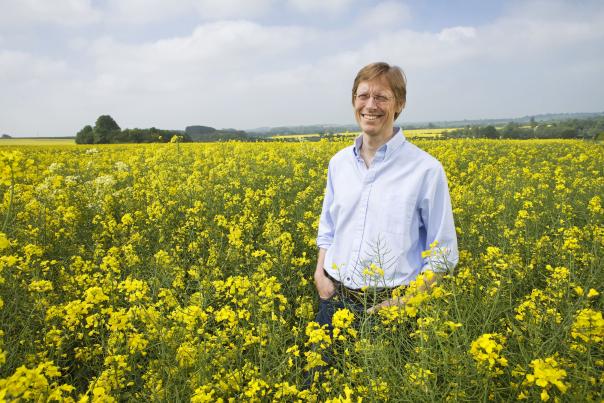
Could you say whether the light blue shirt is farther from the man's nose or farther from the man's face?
the man's nose

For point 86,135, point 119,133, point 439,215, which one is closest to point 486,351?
point 439,215

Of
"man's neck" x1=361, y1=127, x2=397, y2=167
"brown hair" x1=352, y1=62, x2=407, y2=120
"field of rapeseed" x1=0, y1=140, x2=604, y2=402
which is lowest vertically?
"field of rapeseed" x1=0, y1=140, x2=604, y2=402

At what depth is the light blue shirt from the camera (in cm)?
210

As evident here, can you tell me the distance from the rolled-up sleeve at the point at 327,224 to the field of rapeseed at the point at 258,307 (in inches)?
17.3

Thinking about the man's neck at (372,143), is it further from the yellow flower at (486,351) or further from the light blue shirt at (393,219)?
the yellow flower at (486,351)

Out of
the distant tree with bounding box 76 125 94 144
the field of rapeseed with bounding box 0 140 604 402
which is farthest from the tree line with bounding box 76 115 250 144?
the field of rapeseed with bounding box 0 140 604 402

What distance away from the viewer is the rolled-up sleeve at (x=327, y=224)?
2.74m

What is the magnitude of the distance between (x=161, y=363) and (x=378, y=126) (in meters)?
1.82

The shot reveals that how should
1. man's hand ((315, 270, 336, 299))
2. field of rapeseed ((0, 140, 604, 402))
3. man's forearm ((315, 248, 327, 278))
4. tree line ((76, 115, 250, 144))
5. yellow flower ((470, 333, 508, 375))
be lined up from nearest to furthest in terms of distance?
1. yellow flower ((470, 333, 508, 375))
2. field of rapeseed ((0, 140, 604, 402))
3. man's hand ((315, 270, 336, 299))
4. man's forearm ((315, 248, 327, 278))
5. tree line ((76, 115, 250, 144))

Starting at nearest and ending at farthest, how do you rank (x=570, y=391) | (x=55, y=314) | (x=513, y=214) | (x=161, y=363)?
(x=570, y=391) → (x=161, y=363) → (x=55, y=314) → (x=513, y=214)

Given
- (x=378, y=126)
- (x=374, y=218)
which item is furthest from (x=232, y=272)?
(x=378, y=126)

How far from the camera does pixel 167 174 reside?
6891mm

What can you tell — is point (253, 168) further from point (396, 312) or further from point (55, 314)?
point (396, 312)

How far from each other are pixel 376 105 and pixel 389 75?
0.62 ft
